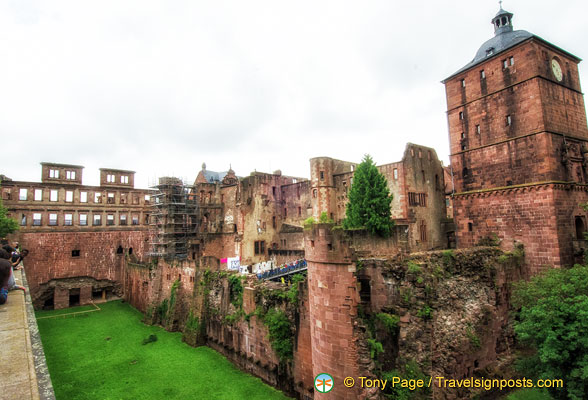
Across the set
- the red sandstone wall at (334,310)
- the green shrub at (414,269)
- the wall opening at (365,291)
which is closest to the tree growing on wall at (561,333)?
the green shrub at (414,269)

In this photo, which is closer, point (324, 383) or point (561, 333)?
point (324, 383)

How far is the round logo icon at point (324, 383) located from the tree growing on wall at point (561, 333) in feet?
27.7

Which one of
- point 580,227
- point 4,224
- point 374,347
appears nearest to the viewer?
point 374,347

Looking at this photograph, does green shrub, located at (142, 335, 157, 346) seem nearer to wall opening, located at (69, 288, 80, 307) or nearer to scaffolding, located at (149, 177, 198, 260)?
scaffolding, located at (149, 177, 198, 260)

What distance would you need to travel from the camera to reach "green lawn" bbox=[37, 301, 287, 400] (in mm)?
16156

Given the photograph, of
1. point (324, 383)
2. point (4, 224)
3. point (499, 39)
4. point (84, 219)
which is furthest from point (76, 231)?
point (499, 39)

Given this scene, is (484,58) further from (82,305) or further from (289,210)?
(82,305)

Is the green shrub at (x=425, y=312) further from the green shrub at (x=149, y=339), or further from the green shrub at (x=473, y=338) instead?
the green shrub at (x=149, y=339)

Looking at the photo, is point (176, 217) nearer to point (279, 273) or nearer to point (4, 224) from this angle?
point (4, 224)

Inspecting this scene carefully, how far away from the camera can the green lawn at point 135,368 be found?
1616 centimetres

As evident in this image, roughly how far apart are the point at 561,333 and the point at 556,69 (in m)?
19.4

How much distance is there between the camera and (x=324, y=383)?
12.5 meters

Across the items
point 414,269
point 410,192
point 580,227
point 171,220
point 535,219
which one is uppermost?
point 410,192

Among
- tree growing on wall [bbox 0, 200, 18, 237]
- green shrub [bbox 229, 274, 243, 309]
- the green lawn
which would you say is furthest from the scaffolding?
green shrub [bbox 229, 274, 243, 309]
